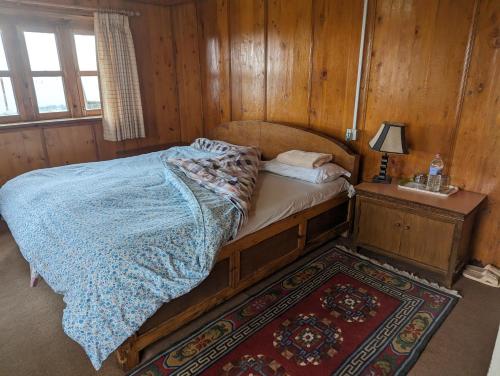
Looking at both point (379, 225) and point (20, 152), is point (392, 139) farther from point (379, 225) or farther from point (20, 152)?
point (20, 152)

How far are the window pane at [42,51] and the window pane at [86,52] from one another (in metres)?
0.23

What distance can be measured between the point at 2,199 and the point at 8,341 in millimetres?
1245

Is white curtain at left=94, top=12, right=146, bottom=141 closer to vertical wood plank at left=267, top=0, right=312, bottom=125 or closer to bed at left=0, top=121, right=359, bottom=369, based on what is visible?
bed at left=0, top=121, right=359, bottom=369

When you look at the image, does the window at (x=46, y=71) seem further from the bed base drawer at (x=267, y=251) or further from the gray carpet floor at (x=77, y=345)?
the bed base drawer at (x=267, y=251)

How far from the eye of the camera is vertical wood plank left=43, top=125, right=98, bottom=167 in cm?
370

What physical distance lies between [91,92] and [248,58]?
194cm

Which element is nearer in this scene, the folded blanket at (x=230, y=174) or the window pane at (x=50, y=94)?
the folded blanket at (x=230, y=174)

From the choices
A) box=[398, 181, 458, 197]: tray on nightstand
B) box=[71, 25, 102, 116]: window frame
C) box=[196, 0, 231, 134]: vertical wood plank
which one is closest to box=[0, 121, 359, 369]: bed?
box=[398, 181, 458, 197]: tray on nightstand

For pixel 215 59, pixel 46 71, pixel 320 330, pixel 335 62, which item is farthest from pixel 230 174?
pixel 46 71

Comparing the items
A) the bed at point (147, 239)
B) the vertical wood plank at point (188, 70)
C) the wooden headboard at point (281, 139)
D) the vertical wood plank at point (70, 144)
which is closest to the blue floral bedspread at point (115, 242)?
the bed at point (147, 239)

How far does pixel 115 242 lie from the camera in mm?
1740

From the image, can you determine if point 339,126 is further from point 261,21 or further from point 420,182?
point 261,21

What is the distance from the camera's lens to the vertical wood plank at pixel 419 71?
8.14 feet

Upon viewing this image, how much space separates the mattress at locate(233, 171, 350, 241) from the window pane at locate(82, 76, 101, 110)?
2.38 m
